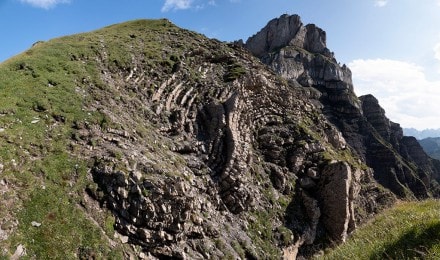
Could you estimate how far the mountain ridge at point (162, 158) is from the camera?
28.1 meters

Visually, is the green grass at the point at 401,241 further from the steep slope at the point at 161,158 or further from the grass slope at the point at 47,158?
the grass slope at the point at 47,158

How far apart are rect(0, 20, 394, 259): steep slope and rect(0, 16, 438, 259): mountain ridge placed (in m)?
0.14

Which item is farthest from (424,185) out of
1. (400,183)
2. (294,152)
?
(294,152)

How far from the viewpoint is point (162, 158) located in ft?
131

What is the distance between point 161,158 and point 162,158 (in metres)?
0.26

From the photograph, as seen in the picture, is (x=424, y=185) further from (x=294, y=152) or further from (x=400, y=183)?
(x=294, y=152)

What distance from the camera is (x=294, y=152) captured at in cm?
5541

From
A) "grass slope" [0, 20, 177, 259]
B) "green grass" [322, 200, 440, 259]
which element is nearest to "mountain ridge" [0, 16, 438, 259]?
"grass slope" [0, 20, 177, 259]

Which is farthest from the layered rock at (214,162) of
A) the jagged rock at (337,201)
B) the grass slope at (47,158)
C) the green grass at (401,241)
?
the green grass at (401,241)

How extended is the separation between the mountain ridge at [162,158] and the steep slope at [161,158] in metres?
0.14

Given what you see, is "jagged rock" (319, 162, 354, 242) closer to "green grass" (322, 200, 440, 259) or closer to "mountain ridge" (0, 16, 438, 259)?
"mountain ridge" (0, 16, 438, 259)

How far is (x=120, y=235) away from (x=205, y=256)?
8.45 m

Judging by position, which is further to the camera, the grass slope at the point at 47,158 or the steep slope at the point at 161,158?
the steep slope at the point at 161,158

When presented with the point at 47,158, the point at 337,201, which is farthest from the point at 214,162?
the point at 47,158
